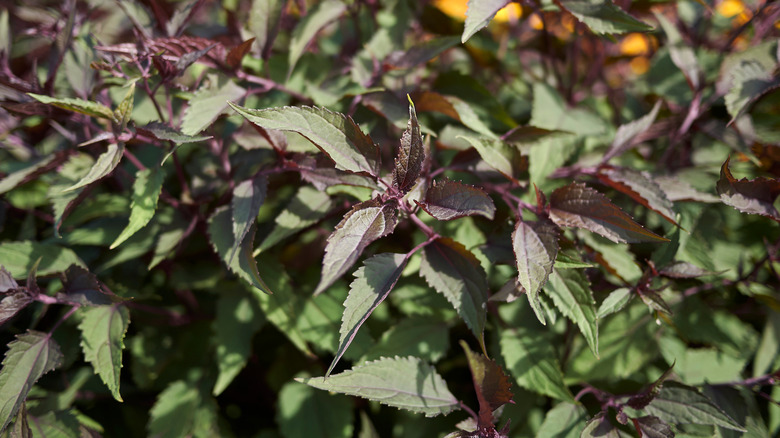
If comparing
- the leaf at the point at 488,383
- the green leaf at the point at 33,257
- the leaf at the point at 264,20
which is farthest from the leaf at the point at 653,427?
the green leaf at the point at 33,257

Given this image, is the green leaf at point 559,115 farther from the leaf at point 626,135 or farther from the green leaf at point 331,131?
the green leaf at point 331,131

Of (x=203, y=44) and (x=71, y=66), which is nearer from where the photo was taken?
(x=203, y=44)

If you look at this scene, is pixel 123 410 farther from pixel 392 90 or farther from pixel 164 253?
pixel 392 90

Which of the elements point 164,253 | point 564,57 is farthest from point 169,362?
point 564,57

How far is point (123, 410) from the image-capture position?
4.50 feet

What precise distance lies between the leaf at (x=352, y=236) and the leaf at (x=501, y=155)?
0.79 ft

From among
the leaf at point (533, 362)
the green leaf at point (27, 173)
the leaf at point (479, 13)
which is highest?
the leaf at point (479, 13)

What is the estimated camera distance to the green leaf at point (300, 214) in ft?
3.20

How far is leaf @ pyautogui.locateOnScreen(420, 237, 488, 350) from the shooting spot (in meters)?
0.87

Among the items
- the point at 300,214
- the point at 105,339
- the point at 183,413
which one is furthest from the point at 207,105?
the point at 183,413

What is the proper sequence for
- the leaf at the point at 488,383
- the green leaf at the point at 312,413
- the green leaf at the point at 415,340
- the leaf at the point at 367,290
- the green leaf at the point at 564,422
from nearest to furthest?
the leaf at the point at 367,290 → the leaf at the point at 488,383 → the green leaf at the point at 564,422 → the green leaf at the point at 415,340 → the green leaf at the point at 312,413

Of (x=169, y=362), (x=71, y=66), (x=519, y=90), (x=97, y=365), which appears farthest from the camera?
(x=519, y=90)

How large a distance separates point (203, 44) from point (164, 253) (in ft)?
1.39

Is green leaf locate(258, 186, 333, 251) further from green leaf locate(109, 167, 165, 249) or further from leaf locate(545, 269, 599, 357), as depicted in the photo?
leaf locate(545, 269, 599, 357)
